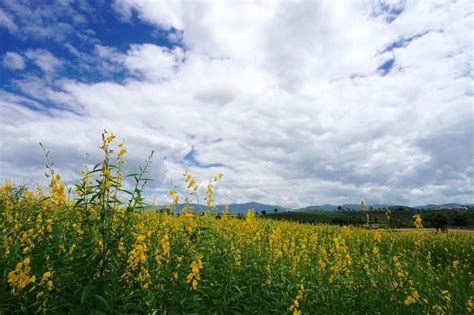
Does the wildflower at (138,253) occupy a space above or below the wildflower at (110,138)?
below

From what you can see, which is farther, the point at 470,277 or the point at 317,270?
the point at 470,277

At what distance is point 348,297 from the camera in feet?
20.8

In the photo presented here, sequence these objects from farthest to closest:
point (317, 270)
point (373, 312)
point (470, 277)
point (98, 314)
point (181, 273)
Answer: point (470, 277)
point (317, 270)
point (373, 312)
point (181, 273)
point (98, 314)

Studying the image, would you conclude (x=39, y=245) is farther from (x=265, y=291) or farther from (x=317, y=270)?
(x=317, y=270)

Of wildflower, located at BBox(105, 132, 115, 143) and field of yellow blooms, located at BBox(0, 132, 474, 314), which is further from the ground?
wildflower, located at BBox(105, 132, 115, 143)

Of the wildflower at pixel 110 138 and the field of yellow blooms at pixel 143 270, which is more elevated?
the wildflower at pixel 110 138

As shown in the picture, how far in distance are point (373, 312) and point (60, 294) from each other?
17.1 ft

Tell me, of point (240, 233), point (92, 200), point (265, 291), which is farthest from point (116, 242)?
point (240, 233)

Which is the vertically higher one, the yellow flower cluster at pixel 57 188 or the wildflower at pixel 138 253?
the yellow flower cluster at pixel 57 188

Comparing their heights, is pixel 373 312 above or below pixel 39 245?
below

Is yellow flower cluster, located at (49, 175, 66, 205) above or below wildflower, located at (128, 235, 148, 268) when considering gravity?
above

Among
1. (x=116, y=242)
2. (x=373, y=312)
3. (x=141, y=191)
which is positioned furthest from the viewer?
(x=373, y=312)

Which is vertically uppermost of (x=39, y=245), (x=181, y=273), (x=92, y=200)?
(x=92, y=200)

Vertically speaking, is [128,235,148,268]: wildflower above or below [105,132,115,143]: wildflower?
below
